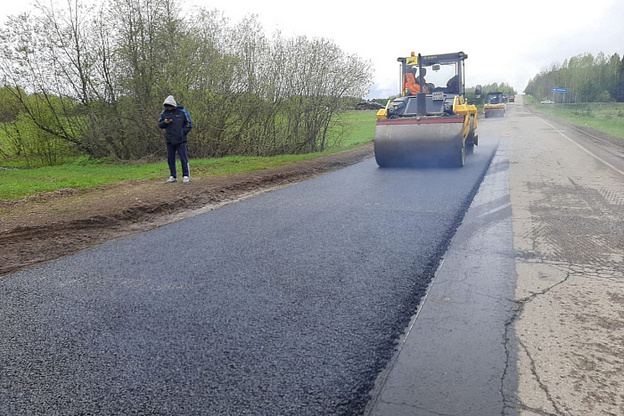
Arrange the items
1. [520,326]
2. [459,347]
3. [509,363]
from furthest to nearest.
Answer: [520,326] → [459,347] → [509,363]

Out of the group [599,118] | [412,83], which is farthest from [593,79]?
[412,83]

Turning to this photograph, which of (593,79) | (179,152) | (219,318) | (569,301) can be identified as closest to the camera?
(219,318)

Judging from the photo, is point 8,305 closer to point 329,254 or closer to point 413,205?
point 329,254

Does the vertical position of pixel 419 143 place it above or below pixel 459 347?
above

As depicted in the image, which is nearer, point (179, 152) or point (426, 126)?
point (179, 152)

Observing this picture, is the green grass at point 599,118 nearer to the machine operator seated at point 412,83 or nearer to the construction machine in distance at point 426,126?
the construction machine in distance at point 426,126

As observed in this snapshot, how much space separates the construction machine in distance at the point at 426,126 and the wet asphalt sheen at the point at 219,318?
15.6 feet

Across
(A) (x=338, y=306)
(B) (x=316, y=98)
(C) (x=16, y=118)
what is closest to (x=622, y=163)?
(B) (x=316, y=98)

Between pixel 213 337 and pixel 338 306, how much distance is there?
0.92m

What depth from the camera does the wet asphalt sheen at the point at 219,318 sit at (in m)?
2.27

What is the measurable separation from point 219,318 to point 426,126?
8409 mm

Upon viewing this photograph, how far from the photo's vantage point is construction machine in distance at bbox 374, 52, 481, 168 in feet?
33.7

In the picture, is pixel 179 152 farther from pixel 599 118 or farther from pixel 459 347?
pixel 599 118

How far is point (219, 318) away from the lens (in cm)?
311
